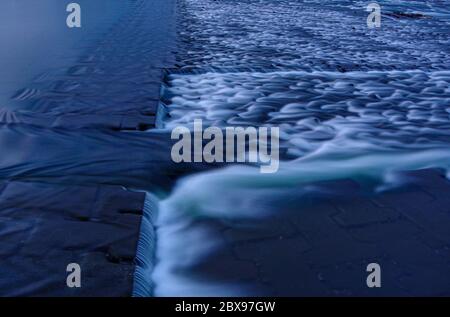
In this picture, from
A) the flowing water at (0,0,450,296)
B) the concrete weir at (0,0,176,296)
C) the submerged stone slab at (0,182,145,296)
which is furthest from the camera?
the flowing water at (0,0,450,296)

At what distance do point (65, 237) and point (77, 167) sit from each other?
1002mm

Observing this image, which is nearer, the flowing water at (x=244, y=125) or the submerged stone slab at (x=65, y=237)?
the submerged stone slab at (x=65, y=237)

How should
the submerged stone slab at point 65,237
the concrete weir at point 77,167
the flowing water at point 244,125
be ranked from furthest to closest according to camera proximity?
1. the flowing water at point 244,125
2. the concrete weir at point 77,167
3. the submerged stone slab at point 65,237

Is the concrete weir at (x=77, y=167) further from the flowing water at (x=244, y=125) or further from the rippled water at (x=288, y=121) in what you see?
the rippled water at (x=288, y=121)

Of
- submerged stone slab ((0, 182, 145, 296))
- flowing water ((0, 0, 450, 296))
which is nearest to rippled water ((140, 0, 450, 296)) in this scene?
flowing water ((0, 0, 450, 296))

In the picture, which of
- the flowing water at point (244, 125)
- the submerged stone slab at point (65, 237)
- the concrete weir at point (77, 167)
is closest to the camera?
the submerged stone slab at point (65, 237)

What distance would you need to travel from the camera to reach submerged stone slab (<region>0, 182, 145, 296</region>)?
6.82 feet

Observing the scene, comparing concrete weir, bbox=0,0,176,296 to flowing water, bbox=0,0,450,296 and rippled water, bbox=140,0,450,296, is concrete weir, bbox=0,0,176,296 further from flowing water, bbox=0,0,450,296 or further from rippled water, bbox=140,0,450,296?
rippled water, bbox=140,0,450,296

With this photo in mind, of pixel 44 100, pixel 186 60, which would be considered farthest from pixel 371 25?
pixel 44 100

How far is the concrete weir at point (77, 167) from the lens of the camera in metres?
2.20

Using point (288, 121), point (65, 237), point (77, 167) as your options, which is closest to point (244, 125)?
point (288, 121)

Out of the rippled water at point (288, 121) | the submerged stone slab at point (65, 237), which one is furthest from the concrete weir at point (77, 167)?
the rippled water at point (288, 121)

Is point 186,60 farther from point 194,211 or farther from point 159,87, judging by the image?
point 194,211

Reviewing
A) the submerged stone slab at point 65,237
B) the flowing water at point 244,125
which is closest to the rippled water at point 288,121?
the flowing water at point 244,125
